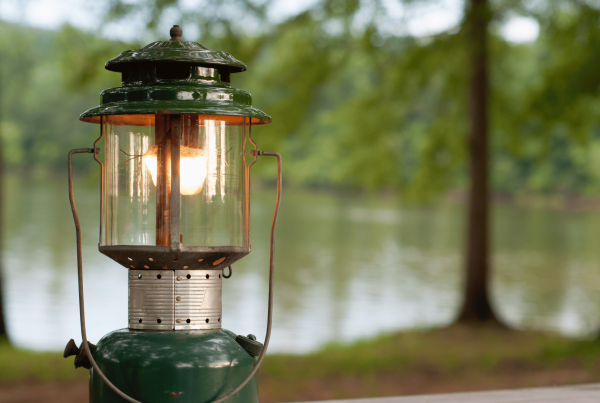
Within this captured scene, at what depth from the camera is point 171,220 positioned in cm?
173

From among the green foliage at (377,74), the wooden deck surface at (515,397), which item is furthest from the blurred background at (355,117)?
the wooden deck surface at (515,397)

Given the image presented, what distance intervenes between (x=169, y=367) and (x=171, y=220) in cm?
35

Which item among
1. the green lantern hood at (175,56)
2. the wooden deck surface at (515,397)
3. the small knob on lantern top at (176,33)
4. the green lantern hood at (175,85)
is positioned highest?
the small knob on lantern top at (176,33)

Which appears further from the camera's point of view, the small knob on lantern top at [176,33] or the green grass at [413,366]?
the green grass at [413,366]

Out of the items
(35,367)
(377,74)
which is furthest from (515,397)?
(377,74)

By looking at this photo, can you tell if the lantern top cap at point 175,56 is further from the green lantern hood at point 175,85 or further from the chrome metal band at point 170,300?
the chrome metal band at point 170,300

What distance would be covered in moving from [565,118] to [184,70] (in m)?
6.14

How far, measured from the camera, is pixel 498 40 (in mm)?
8742

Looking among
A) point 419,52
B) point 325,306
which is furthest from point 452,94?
point 325,306

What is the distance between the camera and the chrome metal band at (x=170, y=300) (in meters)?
1.76

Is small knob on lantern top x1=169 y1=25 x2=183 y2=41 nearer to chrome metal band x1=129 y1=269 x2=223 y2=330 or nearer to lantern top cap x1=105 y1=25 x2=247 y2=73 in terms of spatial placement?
lantern top cap x1=105 y1=25 x2=247 y2=73

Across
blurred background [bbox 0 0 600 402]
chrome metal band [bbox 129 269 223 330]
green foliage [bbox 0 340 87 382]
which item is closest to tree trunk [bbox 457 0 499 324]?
blurred background [bbox 0 0 600 402]

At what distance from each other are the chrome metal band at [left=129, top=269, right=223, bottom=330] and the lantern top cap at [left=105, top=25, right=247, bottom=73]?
0.53 meters

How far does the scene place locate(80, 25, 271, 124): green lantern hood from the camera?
5.54 feet
